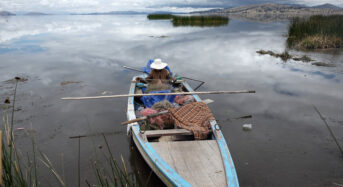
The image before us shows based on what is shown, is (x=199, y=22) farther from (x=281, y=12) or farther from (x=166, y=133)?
(x=281, y=12)

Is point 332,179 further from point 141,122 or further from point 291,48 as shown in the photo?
point 291,48

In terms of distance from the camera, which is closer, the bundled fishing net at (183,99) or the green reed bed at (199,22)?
the bundled fishing net at (183,99)

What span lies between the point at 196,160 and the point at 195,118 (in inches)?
54.0

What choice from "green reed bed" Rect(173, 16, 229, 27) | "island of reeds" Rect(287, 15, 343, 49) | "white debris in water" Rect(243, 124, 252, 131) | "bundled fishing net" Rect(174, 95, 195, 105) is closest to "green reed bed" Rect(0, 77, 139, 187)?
"bundled fishing net" Rect(174, 95, 195, 105)

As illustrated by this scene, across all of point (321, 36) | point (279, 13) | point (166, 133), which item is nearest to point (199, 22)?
point (321, 36)

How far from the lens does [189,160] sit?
3.85 meters

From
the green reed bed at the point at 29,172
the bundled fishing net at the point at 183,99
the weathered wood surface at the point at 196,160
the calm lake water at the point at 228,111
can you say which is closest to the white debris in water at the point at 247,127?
the calm lake water at the point at 228,111

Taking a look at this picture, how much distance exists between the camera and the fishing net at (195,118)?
4656mm

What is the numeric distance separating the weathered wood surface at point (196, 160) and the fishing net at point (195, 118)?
0.34 metres

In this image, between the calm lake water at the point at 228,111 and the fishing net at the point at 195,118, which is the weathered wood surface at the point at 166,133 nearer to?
the fishing net at the point at 195,118

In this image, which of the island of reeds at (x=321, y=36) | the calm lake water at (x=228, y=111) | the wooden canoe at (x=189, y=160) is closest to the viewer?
the wooden canoe at (x=189, y=160)

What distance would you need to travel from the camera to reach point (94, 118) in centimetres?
695

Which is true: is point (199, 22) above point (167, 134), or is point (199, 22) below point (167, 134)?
above

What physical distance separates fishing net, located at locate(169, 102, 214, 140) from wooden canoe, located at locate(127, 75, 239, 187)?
168mm
